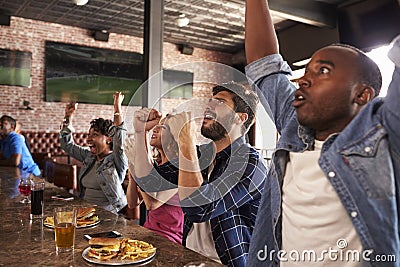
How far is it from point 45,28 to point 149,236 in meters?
6.67

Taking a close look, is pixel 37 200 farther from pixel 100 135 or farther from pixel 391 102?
pixel 391 102

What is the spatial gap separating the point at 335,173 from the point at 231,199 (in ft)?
1.87

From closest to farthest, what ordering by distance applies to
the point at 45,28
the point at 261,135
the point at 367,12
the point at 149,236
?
the point at 149,236, the point at 367,12, the point at 261,135, the point at 45,28

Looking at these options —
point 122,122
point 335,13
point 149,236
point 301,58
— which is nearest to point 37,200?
point 149,236

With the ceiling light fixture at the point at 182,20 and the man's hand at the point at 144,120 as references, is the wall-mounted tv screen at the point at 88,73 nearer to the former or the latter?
the ceiling light fixture at the point at 182,20

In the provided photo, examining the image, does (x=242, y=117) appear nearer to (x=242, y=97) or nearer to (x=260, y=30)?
(x=242, y=97)

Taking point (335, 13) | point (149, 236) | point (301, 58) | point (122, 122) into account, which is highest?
point (335, 13)

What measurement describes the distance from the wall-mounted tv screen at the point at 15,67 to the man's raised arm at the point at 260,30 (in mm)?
6476

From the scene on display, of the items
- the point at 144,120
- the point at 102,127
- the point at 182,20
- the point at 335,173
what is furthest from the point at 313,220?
the point at 182,20

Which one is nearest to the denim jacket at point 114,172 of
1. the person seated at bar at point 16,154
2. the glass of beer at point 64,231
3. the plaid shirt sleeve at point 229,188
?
the plaid shirt sleeve at point 229,188

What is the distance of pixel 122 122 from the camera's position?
262 cm

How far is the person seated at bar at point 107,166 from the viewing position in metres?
2.55

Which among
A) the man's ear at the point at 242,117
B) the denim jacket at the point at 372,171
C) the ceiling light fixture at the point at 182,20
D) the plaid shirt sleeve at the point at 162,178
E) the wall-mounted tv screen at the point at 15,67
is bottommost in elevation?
the plaid shirt sleeve at the point at 162,178

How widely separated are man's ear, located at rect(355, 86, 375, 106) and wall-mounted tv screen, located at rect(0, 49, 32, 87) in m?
6.90
